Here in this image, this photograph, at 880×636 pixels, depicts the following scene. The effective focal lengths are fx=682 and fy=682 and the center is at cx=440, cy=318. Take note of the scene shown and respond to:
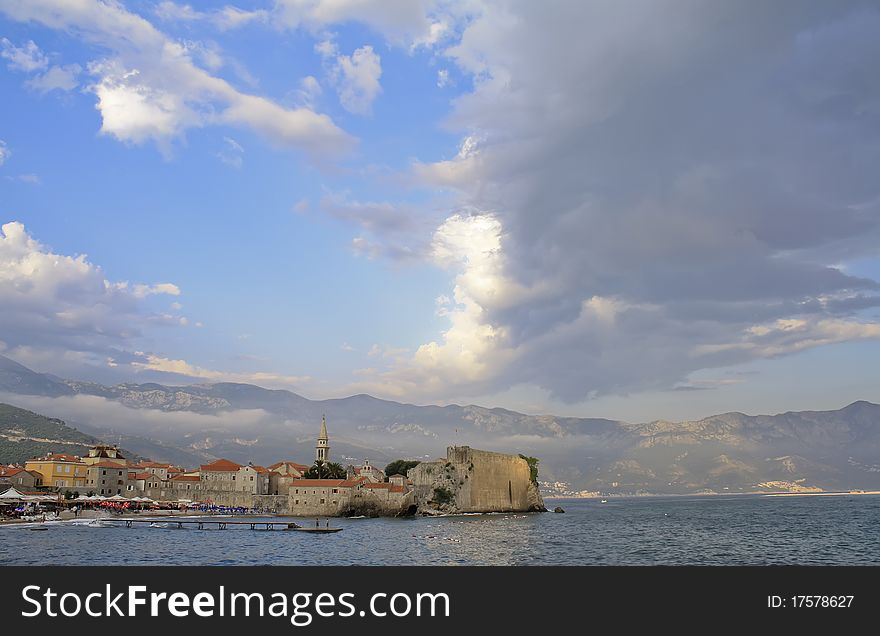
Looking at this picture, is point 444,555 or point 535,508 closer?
point 444,555

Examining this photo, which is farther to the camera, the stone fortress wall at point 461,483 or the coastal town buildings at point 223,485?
the stone fortress wall at point 461,483

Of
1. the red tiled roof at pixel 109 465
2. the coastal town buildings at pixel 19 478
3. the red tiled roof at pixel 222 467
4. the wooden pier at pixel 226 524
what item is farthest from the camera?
the red tiled roof at pixel 109 465

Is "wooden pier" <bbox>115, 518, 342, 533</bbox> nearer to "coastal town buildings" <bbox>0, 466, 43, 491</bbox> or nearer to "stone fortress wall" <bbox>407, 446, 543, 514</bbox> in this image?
"stone fortress wall" <bbox>407, 446, 543, 514</bbox>

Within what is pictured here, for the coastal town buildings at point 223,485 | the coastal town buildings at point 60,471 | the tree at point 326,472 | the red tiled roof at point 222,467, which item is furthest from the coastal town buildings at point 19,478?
the tree at point 326,472

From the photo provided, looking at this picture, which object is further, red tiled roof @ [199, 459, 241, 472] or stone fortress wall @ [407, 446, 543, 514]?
red tiled roof @ [199, 459, 241, 472]

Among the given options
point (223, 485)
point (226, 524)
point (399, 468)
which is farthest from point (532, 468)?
point (226, 524)

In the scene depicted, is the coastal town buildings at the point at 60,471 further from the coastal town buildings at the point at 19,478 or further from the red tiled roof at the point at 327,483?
the red tiled roof at the point at 327,483

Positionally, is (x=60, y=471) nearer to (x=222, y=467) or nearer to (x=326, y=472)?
(x=222, y=467)

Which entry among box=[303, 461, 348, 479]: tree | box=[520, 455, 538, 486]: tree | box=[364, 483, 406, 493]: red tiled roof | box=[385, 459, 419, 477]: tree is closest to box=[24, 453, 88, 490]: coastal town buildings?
box=[303, 461, 348, 479]: tree
